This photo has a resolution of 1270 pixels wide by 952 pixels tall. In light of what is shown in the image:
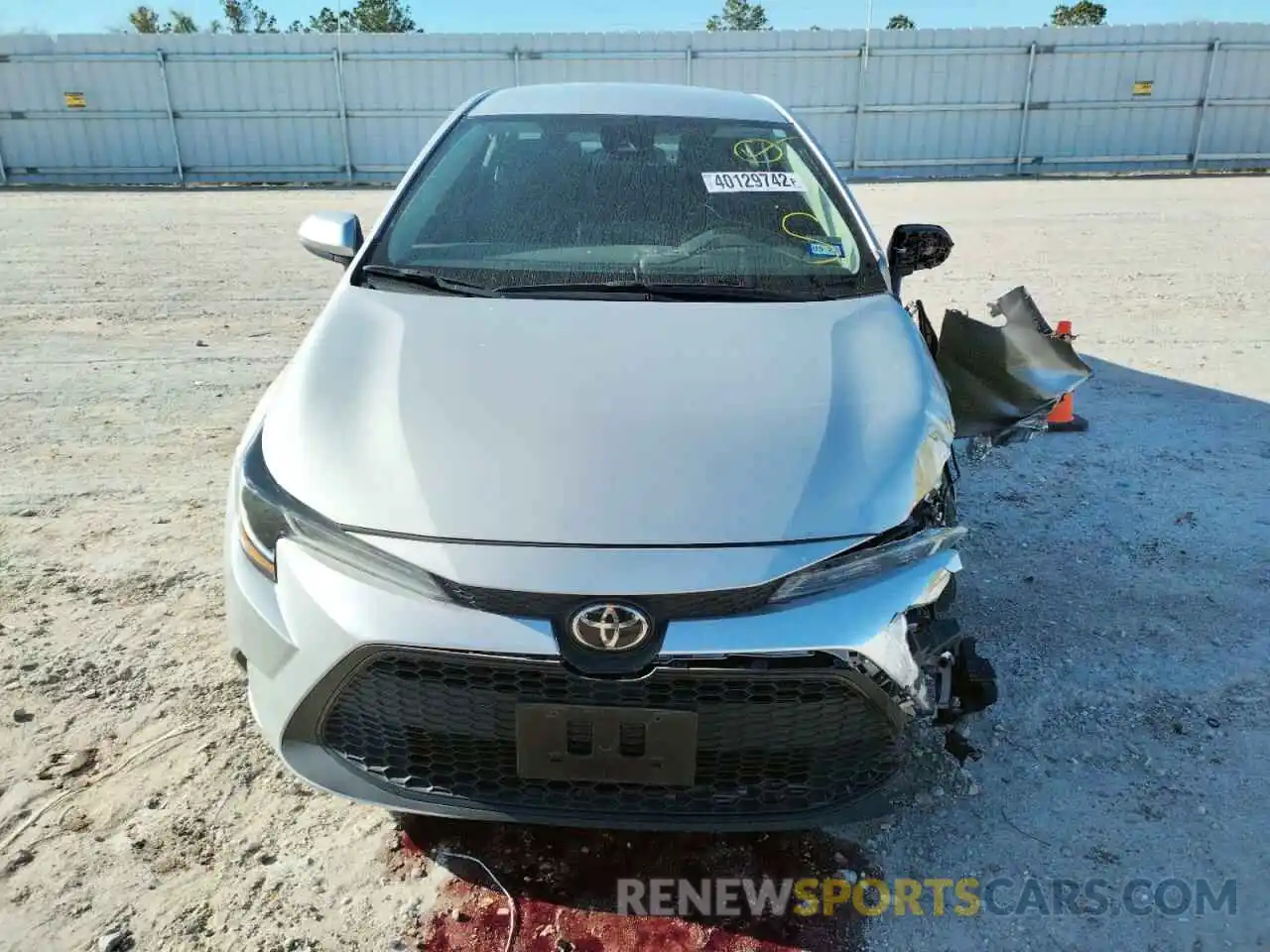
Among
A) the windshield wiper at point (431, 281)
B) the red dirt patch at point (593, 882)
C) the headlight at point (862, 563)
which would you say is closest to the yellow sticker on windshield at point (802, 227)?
the windshield wiper at point (431, 281)

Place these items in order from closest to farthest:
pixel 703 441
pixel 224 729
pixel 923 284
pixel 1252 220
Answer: pixel 703 441 → pixel 224 729 → pixel 923 284 → pixel 1252 220

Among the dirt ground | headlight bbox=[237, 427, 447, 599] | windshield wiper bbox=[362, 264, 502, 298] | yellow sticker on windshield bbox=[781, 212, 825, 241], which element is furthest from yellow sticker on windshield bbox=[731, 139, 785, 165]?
headlight bbox=[237, 427, 447, 599]

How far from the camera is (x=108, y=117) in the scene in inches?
681

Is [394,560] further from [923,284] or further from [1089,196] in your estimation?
[1089,196]

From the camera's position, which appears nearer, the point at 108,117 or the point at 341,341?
the point at 341,341

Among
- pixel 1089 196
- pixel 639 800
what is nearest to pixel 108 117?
pixel 1089 196

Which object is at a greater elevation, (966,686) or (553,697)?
(553,697)

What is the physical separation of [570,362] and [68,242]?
10.8 m

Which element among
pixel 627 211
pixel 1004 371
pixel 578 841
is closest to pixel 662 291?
pixel 627 211

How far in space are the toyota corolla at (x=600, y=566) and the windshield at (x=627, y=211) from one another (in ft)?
1.03

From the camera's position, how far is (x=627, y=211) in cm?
298

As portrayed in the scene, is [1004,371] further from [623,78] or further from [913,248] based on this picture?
[623,78]

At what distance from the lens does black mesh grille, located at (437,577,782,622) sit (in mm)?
1740

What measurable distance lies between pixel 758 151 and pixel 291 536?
2.18 meters
